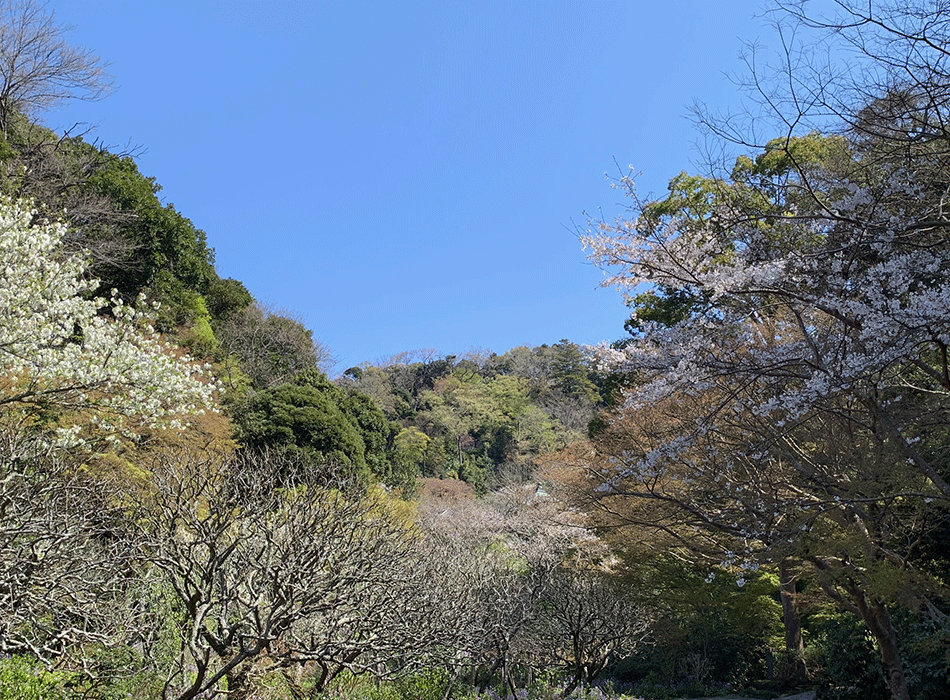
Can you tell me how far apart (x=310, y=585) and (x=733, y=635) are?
36.2ft

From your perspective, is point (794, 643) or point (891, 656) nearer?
point (891, 656)

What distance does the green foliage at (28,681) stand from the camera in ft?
15.6

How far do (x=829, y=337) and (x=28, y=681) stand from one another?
22.2 ft

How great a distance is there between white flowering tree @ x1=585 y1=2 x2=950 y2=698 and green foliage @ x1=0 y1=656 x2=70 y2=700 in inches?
184

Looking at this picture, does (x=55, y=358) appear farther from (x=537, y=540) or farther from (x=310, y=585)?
(x=537, y=540)

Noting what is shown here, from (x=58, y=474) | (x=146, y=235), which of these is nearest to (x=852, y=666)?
(x=58, y=474)

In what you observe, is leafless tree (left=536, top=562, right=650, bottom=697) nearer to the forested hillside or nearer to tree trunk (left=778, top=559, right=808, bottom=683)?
the forested hillside

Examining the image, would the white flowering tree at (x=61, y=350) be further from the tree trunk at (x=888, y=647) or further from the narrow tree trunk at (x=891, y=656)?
the narrow tree trunk at (x=891, y=656)

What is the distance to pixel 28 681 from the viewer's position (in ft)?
16.6

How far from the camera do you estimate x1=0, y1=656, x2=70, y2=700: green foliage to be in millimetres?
4766

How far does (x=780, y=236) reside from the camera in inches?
215

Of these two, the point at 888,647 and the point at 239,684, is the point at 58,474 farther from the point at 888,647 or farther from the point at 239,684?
the point at 888,647

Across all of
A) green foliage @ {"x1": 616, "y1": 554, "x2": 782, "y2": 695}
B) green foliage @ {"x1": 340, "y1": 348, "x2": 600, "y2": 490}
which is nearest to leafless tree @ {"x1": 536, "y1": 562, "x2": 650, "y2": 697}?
green foliage @ {"x1": 616, "y1": 554, "x2": 782, "y2": 695}

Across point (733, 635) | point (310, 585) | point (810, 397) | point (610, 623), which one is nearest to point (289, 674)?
point (310, 585)
